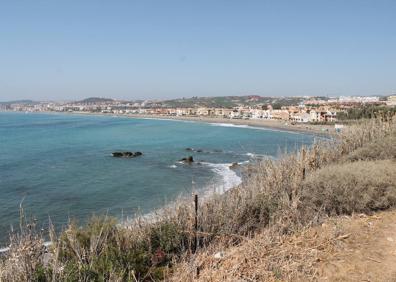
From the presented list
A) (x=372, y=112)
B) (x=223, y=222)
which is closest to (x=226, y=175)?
(x=372, y=112)

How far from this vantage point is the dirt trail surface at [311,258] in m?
4.88

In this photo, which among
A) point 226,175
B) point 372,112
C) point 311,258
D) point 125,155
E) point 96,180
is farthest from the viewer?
point 125,155

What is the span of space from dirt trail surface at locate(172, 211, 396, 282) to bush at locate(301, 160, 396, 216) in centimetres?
72

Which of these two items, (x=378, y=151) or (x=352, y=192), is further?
(x=378, y=151)

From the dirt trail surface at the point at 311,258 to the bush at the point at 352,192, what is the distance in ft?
2.37

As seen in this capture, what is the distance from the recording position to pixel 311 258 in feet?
17.4

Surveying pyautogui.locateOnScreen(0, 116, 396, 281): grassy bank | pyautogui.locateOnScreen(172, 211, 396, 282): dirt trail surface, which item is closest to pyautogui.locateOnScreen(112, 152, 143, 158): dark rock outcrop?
pyautogui.locateOnScreen(0, 116, 396, 281): grassy bank

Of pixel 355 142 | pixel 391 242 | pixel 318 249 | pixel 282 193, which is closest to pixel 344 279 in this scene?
pixel 318 249

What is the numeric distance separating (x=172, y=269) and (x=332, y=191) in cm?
376

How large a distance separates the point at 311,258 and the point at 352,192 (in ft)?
8.28

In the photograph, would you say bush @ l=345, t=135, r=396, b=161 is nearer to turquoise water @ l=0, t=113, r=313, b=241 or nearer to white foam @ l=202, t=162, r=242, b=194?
turquoise water @ l=0, t=113, r=313, b=241

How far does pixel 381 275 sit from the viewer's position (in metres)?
4.82

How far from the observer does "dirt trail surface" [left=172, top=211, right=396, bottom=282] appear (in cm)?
488

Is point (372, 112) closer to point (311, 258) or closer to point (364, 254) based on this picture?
point (364, 254)
